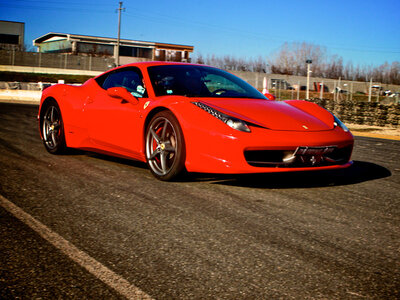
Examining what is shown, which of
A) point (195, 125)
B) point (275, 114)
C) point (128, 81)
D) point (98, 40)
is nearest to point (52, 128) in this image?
point (128, 81)

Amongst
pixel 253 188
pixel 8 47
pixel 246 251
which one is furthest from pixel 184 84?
pixel 8 47

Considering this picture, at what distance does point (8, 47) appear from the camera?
62.7m

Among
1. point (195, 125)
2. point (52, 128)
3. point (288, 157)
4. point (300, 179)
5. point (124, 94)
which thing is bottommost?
point (300, 179)

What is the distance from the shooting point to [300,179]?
477 centimetres

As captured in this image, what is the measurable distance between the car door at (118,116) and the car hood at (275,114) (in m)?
0.77

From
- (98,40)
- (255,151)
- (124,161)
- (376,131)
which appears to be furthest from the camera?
(98,40)

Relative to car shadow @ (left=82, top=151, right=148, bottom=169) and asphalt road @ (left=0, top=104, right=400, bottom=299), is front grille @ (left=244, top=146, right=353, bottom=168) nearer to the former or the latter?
asphalt road @ (left=0, top=104, right=400, bottom=299)

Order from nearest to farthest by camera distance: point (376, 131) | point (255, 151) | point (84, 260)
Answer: point (84, 260)
point (255, 151)
point (376, 131)

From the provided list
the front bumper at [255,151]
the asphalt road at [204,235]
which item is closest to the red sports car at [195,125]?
the front bumper at [255,151]

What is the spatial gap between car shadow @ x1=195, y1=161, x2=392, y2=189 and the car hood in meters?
0.44

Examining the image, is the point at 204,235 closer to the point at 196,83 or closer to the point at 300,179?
the point at 300,179

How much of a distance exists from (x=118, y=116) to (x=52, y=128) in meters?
1.54

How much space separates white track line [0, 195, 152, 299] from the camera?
6.62ft

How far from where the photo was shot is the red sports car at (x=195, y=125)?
4012 mm
